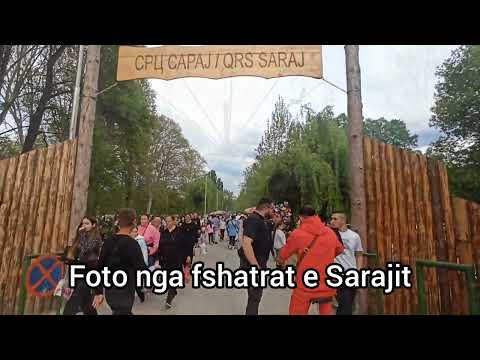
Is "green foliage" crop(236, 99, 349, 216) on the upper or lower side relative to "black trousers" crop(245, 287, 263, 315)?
upper

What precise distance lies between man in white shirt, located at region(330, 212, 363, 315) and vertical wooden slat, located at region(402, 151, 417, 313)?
0.79 m

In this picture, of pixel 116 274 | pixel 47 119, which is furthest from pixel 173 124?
pixel 116 274

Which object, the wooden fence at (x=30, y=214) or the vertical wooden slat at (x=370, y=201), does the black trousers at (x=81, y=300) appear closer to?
the wooden fence at (x=30, y=214)

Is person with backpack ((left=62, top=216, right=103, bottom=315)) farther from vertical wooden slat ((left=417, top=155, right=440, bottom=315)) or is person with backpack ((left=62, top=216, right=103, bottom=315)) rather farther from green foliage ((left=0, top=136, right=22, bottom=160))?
green foliage ((left=0, top=136, right=22, bottom=160))

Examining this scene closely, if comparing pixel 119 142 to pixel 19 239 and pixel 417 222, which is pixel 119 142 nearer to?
pixel 19 239

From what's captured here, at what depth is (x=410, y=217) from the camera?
4.00m

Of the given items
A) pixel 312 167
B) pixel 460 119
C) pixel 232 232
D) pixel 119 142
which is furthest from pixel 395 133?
pixel 119 142

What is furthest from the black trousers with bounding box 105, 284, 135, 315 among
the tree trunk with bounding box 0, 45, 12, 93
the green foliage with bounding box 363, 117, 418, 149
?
the green foliage with bounding box 363, 117, 418, 149

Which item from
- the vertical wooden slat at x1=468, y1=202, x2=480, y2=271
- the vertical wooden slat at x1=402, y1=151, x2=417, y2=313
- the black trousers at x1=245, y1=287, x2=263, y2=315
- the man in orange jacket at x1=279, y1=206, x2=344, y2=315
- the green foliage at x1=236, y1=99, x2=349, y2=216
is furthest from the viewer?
the green foliage at x1=236, y1=99, x2=349, y2=216

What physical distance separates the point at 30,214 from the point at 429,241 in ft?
16.6

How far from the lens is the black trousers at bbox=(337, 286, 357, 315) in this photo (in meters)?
3.38

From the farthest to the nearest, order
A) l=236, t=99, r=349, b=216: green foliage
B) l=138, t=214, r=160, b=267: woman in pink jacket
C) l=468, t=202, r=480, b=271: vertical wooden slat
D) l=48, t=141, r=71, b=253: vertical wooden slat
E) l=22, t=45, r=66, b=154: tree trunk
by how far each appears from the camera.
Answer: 1. l=236, t=99, r=349, b=216: green foliage
2. l=22, t=45, r=66, b=154: tree trunk
3. l=138, t=214, r=160, b=267: woman in pink jacket
4. l=48, t=141, r=71, b=253: vertical wooden slat
5. l=468, t=202, r=480, b=271: vertical wooden slat

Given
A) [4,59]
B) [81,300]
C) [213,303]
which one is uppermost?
[4,59]

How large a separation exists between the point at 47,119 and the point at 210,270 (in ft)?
26.7
